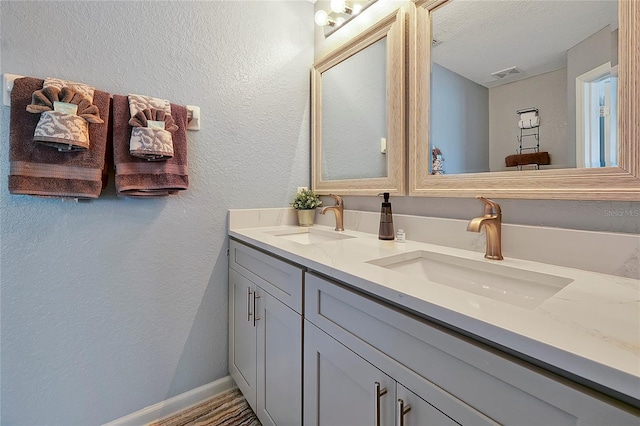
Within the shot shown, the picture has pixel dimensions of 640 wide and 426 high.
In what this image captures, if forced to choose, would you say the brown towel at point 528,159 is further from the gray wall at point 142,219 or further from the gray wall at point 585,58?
the gray wall at point 142,219

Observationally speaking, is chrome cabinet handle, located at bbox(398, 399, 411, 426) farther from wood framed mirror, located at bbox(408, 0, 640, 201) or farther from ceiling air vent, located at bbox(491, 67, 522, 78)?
ceiling air vent, located at bbox(491, 67, 522, 78)

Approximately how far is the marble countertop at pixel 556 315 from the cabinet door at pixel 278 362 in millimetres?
290

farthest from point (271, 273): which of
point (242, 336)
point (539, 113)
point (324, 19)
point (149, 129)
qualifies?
point (324, 19)

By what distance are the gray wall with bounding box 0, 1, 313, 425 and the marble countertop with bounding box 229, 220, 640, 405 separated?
32.9 inches

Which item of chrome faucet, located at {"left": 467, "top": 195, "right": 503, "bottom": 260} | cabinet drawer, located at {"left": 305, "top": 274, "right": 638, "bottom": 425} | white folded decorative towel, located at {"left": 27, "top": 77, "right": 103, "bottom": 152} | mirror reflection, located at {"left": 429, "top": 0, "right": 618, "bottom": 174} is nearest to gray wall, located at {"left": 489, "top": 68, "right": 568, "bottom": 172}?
mirror reflection, located at {"left": 429, "top": 0, "right": 618, "bottom": 174}

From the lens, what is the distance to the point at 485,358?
18.6 inches

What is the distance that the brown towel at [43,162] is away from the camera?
972 mm

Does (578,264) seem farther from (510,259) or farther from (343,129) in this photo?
(343,129)

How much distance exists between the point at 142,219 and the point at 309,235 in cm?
79

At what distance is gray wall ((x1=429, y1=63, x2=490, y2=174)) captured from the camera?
1021 millimetres

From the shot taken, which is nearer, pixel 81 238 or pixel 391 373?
pixel 391 373

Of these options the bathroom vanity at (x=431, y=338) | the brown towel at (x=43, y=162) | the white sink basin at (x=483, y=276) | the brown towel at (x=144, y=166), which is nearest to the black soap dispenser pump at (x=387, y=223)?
the bathroom vanity at (x=431, y=338)

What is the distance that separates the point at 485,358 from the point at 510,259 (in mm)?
550

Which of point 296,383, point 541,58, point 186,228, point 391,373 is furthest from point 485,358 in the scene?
point 186,228
